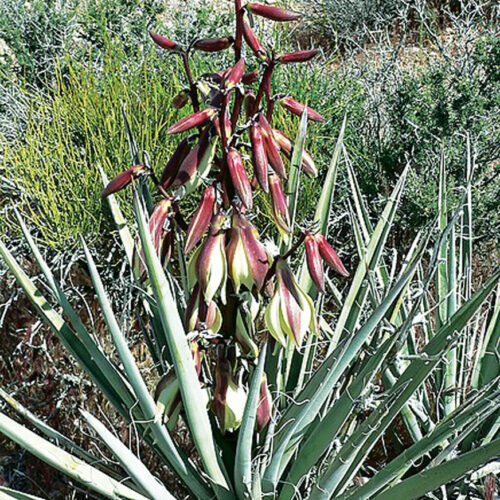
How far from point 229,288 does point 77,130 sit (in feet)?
5.60

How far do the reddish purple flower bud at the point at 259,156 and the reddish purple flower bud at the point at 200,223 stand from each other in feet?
0.27

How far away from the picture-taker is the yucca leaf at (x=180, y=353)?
94cm

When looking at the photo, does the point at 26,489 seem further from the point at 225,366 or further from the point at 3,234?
the point at 225,366

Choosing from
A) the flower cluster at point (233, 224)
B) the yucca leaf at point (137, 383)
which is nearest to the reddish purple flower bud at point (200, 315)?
the flower cluster at point (233, 224)

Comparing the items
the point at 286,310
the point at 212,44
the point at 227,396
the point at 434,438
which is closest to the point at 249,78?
the point at 212,44

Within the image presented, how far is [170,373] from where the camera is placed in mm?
1134

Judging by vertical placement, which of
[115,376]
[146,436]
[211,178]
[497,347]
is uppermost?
[211,178]

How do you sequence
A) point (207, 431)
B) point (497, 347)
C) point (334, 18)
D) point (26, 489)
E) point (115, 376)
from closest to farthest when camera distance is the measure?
point (207, 431) < point (115, 376) < point (497, 347) < point (26, 489) < point (334, 18)

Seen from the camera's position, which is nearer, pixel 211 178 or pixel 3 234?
pixel 211 178

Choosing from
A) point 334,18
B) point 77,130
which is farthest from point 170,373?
point 334,18

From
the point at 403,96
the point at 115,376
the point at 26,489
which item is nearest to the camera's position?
the point at 115,376

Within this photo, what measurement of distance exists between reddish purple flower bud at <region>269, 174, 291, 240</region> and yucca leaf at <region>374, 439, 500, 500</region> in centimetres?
41

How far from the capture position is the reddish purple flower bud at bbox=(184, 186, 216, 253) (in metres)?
1.01

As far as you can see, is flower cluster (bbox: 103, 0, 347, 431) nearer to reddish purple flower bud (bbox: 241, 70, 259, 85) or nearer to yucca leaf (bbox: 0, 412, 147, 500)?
reddish purple flower bud (bbox: 241, 70, 259, 85)
